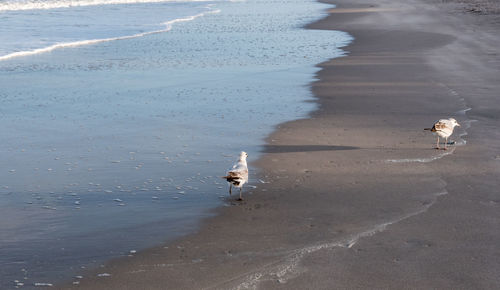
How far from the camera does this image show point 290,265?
5.75 m

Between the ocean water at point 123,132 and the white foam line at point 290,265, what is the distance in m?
1.25

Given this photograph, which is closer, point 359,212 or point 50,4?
point 359,212

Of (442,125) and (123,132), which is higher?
(442,125)

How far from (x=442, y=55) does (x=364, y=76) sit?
5.02m

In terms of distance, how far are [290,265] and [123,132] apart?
590 cm

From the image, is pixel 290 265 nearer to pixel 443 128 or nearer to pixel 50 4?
pixel 443 128

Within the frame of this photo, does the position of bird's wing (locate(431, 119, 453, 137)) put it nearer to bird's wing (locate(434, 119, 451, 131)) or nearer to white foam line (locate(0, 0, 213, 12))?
bird's wing (locate(434, 119, 451, 131))

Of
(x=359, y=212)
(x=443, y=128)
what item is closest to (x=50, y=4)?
(x=443, y=128)

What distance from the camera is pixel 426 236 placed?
20.8 ft

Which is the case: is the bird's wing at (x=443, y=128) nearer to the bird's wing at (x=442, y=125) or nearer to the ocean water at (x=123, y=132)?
the bird's wing at (x=442, y=125)

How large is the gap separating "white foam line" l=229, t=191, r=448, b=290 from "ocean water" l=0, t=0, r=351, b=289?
1246mm

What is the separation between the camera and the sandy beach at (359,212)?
5523 mm

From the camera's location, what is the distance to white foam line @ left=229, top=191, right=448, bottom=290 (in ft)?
17.9

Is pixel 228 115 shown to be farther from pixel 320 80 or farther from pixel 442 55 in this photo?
pixel 442 55
